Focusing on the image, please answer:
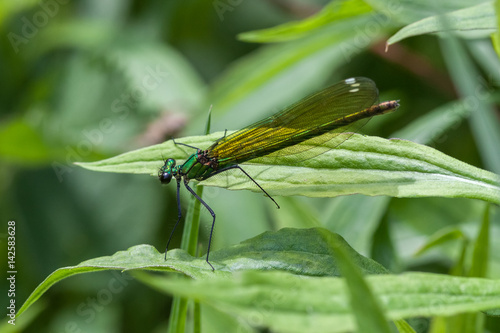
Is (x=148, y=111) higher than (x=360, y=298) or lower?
lower

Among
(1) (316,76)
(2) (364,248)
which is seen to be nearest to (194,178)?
(2) (364,248)

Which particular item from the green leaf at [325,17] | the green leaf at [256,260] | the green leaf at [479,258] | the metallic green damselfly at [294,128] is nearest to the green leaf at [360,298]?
the green leaf at [256,260]

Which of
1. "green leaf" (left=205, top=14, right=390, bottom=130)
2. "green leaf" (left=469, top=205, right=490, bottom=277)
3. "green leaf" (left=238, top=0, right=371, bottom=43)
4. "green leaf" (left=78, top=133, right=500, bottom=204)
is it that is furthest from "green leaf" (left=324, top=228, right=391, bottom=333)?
"green leaf" (left=205, top=14, right=390, bottom=130)

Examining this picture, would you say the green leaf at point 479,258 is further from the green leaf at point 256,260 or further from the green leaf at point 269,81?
the green leaf at point 269,81

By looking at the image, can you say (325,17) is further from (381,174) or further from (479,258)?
(479,258)

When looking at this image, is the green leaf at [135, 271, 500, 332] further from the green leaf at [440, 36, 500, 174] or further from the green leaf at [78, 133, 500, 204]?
the green leaf at [440, 36, 500, 174]

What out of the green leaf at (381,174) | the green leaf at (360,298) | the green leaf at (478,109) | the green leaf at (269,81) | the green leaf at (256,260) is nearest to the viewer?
the green leaf at (360,298)

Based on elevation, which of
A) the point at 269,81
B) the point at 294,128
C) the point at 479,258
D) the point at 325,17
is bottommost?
the point at 479,258

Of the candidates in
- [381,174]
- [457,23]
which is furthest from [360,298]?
[457,23]
